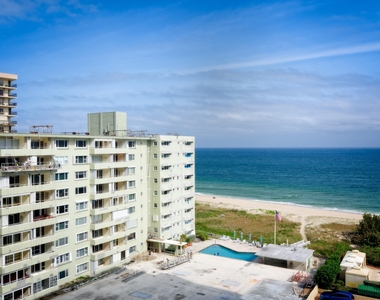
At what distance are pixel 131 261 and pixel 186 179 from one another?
1705 centimetres

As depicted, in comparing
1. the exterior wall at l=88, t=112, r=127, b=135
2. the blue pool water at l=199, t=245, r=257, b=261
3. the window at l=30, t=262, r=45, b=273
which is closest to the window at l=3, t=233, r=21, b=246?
the window at l=30, t=262, r=45, b=273

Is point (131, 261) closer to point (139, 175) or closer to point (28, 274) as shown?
point (139, 175)

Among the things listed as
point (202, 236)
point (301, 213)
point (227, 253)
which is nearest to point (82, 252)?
point (227, 253)

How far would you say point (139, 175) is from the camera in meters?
51.1

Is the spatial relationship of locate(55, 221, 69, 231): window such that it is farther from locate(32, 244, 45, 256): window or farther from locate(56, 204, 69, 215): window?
locate(32, 244, 45, 256): window

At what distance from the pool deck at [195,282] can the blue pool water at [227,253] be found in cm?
329

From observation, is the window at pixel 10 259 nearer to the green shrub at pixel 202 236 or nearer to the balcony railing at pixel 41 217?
the balcony railing at pixel 41 217

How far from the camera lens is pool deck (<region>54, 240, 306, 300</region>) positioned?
1501 inches

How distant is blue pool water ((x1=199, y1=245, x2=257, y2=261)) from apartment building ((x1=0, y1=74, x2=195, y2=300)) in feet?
18.2

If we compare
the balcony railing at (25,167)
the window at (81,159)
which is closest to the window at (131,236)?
the window at (81,159)

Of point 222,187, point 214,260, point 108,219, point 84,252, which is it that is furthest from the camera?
point 222,187

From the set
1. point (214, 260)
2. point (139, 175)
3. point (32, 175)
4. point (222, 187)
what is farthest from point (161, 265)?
point (222, 187)

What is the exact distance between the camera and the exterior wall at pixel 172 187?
2151 inches

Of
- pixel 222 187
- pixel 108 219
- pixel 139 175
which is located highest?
pixel 139 175
